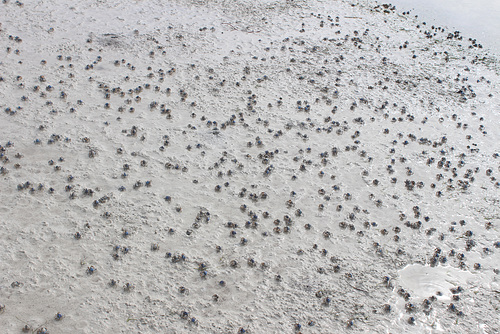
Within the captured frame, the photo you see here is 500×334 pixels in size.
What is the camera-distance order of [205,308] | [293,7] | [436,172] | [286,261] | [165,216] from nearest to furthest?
[205,308] < [286,261] < [165,216] < [436,172] < [293,7]

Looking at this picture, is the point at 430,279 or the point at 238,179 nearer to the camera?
the point at 430,279

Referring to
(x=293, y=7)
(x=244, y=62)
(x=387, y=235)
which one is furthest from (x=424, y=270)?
(x=293, y=7)

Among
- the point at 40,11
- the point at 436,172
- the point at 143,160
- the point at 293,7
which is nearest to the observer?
the point at 143,160

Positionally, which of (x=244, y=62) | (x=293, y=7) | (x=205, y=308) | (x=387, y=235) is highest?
(x=293, y=7)

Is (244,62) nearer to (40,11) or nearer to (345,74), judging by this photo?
(345,74)

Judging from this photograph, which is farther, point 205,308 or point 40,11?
point 40,11

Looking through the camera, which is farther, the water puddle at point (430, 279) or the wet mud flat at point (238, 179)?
the water puddle at point (430, 279)

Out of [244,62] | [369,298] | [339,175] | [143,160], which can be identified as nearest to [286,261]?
[369,298]

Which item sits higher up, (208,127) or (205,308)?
(208,127)

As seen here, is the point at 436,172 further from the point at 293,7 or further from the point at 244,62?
the point at 293,7

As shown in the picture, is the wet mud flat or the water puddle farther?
the water puddle
